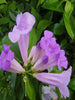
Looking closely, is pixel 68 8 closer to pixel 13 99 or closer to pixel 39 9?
pixel 39 9

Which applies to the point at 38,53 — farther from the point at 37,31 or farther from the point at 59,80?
the point at 37,31

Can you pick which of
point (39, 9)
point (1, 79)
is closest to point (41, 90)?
point (1, 79)

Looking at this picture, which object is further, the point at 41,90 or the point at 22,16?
the point at 41,90

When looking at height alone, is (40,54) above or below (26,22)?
below

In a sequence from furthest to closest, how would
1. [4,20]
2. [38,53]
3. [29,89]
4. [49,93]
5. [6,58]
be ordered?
[4,20] < [49,93] < [29,89] < [38,53] < [6,58]

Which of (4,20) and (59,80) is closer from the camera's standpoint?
(59,80)

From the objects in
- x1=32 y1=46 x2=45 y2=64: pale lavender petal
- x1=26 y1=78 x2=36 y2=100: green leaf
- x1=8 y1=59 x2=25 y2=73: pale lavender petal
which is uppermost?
x1=32 y1=46 x2=45 y2=64: pale lavender petal

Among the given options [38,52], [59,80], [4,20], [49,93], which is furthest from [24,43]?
[4,20]

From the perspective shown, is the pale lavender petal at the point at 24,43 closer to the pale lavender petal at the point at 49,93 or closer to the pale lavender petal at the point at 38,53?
the pale lavender petal at the point at 38,53

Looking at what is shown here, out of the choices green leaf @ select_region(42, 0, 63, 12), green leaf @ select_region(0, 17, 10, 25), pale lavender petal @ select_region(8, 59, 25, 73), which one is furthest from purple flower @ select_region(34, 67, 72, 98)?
green leaf @ select_region(0, 17, 10, 25)

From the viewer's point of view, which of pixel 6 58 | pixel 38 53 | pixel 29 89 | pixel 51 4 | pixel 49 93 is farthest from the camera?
pixel 51 4

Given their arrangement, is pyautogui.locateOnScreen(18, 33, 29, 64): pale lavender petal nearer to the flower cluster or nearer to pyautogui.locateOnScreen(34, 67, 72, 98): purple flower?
the flower cluster
